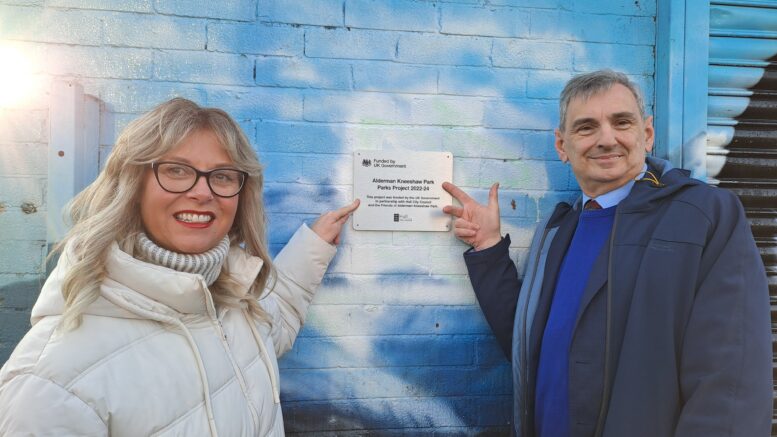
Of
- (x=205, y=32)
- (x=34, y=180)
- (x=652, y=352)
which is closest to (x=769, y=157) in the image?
(x=652, y=352)

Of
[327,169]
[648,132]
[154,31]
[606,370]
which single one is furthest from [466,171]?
[154,31]

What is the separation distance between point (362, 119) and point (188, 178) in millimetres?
1000

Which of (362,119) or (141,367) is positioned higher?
(362,119)

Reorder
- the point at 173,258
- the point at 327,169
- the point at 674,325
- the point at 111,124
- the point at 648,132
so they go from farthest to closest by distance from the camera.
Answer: the point at 327,169, the point at 111,124, the point at 648,132, the point at 674,325, the point at 173,258

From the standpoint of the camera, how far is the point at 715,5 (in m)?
2.29

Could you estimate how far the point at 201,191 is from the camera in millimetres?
1327

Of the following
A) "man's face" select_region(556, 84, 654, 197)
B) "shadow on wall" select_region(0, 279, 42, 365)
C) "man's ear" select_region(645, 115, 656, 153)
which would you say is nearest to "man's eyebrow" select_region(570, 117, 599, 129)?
"man's face" select_region(556, 84, 654, 197)

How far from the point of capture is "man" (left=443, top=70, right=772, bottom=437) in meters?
1.42

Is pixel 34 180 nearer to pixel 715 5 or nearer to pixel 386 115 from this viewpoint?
pixel 386 115

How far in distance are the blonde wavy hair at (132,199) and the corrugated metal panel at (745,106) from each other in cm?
213

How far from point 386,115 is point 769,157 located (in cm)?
186

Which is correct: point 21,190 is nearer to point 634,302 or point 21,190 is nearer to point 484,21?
point 484,21

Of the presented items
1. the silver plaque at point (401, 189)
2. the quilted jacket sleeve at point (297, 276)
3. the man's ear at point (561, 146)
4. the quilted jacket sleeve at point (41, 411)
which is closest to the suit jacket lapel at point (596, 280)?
the man's ear at point (561, 146)

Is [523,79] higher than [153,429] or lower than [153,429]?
higher
